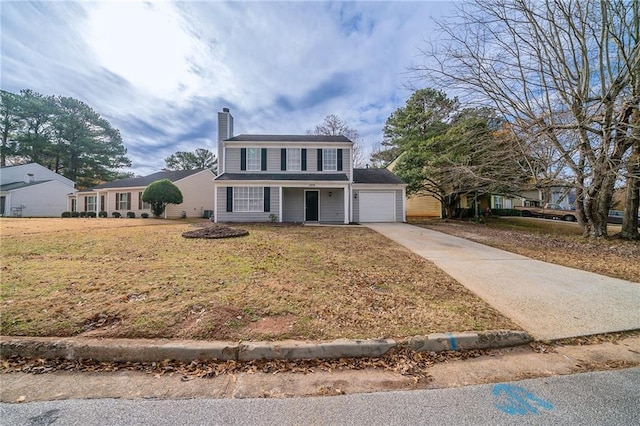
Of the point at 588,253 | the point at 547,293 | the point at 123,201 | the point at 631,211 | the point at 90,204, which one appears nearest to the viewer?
the point at 547,293

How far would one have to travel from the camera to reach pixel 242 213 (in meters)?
14.9

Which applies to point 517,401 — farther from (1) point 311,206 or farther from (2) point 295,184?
(1) point 311,206

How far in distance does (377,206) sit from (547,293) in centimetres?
1197

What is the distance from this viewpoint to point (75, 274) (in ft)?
15.5

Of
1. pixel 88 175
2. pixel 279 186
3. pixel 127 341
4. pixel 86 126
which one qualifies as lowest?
pixel 127 341

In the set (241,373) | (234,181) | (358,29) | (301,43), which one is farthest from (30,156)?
(241,373)

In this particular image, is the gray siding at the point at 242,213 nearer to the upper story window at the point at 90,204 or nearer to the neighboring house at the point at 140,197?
the neighboring house at the point at 140,197

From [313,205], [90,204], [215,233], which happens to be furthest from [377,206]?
[90,204]

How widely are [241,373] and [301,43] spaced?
11.0 metres

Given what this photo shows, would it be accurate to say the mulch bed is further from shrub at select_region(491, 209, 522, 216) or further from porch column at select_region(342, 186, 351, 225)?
shrub at select_region(491, 209, 522, 216)

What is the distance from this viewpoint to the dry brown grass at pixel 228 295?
119 inches

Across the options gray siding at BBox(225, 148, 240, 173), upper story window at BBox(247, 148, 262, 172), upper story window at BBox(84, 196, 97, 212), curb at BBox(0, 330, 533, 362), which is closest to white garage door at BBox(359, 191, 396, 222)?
→ upper story window at BBox(247, 148, 262, 172)

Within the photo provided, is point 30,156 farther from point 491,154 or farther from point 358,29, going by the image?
point 491,154

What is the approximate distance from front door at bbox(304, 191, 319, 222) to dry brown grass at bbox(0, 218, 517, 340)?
930cm
